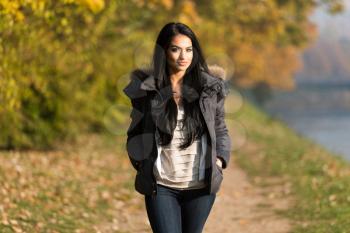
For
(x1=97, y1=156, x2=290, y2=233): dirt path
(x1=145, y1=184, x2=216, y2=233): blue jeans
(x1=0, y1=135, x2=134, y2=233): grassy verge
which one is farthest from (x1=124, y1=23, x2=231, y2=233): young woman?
(x1=97, y1=156, x2=290, y2=233): dirt path

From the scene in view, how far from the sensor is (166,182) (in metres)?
4.32

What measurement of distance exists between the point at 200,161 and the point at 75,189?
6405mm

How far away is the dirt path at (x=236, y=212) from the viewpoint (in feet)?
27.8

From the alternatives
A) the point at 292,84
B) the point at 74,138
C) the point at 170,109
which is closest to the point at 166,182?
the point at 170,109

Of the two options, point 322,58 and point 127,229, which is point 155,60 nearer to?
point 127,229

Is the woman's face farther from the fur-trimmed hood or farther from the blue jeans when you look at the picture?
the blue jeans

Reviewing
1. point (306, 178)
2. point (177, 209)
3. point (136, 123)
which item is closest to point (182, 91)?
point (136, 123)

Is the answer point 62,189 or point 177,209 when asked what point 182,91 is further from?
point 62,189

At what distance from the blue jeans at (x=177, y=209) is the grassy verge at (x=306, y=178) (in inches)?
138

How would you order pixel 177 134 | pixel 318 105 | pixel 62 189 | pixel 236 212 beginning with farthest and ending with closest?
pixel 318 105 → pixel 62 189 → pixel 236 212 → pixel 177 134

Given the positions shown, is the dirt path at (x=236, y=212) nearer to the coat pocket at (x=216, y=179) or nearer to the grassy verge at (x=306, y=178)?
the grassy verge at (x=306, y=178)

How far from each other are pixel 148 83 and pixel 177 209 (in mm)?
821

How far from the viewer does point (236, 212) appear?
9.61 meters

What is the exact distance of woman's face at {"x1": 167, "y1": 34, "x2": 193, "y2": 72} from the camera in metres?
4.36
